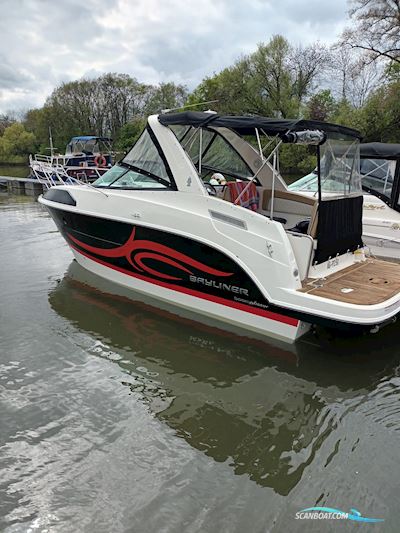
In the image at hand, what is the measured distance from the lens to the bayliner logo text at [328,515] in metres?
2.71

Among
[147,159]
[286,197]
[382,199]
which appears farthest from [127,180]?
[382,199]

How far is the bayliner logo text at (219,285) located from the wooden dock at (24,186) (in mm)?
19726

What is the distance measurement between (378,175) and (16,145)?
5176 cm

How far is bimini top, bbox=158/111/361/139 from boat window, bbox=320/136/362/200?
141 millimetres

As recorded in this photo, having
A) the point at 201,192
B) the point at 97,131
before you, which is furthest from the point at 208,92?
the point at 201,192

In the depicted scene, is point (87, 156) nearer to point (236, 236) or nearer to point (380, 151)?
point (380, 151)

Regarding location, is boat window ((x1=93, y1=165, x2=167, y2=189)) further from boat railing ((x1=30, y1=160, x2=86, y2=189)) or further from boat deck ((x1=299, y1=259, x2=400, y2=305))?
boat deck ((x1=299, y1=259, x2=400, y2=305))

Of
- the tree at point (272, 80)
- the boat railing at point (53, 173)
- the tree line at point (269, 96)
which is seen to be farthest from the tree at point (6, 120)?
the boat railing at point (53, 173)

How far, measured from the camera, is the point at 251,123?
486cm

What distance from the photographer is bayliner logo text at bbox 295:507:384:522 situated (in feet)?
8.90

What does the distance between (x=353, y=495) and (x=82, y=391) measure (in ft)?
7.92

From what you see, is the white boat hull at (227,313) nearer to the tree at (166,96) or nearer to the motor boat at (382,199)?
the motor boat at (382,199)

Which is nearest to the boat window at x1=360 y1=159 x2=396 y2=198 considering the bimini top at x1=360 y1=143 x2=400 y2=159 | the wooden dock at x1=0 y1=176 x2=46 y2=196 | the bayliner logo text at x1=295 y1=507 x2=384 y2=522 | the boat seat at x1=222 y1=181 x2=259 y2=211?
the bimini top at x1=360 y1=143 x2=400 y2=159

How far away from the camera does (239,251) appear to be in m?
4.92
